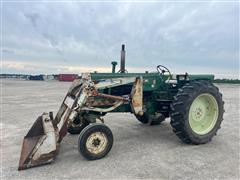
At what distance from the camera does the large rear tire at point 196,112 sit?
4.68 meters

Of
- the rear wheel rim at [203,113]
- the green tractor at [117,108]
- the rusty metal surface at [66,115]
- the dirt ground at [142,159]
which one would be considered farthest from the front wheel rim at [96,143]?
the rear wheel rim at [203,113]

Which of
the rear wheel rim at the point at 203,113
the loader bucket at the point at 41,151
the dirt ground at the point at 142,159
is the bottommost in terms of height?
the dirt ground at the point at 142,159

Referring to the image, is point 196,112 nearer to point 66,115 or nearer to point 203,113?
point 203,113

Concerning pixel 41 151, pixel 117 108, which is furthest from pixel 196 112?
pixel 41 151

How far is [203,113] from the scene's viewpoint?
5297 millimetres

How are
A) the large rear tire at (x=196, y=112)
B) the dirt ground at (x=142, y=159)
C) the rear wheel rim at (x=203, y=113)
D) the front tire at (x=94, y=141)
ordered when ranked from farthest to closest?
the rear wheel rim at (x=203, y=113)
the large rear tire at (x=196, y=112)
the front tire at (x=94, y=141)
the dirt ground at (x=142, y=159)

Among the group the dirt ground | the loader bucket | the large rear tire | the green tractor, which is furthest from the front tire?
the large rear tire

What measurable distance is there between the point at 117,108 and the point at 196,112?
1722 mm

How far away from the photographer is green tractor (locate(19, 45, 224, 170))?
397 centimetres

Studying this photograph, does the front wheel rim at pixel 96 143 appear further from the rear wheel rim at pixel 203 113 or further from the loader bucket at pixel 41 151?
the rear wheel rim at pixel 203 113

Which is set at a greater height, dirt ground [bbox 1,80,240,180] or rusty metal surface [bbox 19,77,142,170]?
rusty metal surface [bbox 19,77,142,170]

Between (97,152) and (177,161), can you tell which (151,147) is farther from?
(97,152)

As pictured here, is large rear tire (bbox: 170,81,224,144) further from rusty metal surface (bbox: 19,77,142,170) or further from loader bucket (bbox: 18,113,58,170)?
loader bucket (bbox: 18,113,58,170)

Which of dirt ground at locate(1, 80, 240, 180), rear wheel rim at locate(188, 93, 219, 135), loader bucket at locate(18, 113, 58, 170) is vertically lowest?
dirt ground at locate(1, 80, 240, 180)
